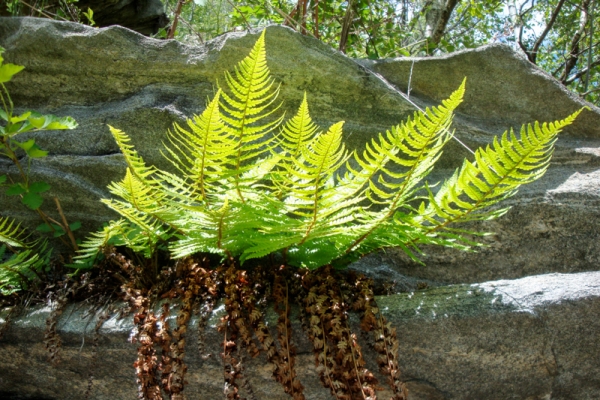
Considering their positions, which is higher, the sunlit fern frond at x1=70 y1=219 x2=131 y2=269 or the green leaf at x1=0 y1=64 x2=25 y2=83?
the green leaf at x1=0 y1=64 x2=25 y2=83

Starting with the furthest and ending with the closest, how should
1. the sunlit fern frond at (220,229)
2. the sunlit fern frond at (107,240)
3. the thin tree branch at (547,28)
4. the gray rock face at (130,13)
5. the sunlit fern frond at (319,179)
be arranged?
1. the thin tree branch at (547,28)
2. the gray rock face at (130,13)
3. the sunlit fern frond at (107,240)
4. the sunlit fern frond at (220,229)
5. the sunlit fern frond at (319,179)

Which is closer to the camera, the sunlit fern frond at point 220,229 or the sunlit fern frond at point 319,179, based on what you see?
the sunlit fern frond at point 319,179

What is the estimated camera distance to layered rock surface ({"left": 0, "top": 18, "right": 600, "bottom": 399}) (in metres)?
1.46

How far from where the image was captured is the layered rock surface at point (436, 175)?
146 centimetres

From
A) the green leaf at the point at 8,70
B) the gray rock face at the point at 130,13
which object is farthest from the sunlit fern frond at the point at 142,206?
the gray rock face at the point at 130,13

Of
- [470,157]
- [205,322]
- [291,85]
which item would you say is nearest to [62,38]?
[291,85]

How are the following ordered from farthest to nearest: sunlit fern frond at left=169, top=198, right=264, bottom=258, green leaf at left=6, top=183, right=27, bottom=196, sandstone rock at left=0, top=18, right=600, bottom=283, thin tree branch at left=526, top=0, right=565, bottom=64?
1. thin tree branch at left=526, top=0, right=565, bottom=64
2. sandstone rock at left=0, top=18, right=600, bottom=283
3. green leaf at left=6, top=183, right=27, bottom=196
4. sunlit fern frond at left=169, top=198, right=264, bottom=258

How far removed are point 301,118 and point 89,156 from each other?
130 cm

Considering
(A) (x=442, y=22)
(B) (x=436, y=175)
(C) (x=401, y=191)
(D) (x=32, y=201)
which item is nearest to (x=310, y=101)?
(B) (x=436, y=175)

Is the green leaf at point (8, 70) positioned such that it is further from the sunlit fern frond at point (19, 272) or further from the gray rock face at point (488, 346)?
the gray rock face at point (488, 346)

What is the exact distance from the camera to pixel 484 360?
1.46 metres

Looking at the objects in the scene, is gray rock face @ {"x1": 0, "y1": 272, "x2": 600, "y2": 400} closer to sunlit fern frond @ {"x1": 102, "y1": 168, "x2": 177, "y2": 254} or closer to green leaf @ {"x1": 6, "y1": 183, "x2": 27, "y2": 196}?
sunlit fern frond @ {"x1": 102, "y1": 168, "x2": 177, "y2": 254}

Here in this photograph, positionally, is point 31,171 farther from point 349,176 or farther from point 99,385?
point 349,176

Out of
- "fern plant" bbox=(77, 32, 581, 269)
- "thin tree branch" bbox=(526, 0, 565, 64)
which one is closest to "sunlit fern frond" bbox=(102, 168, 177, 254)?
"fern plant" bbox=(77, 32, 581, 269)
